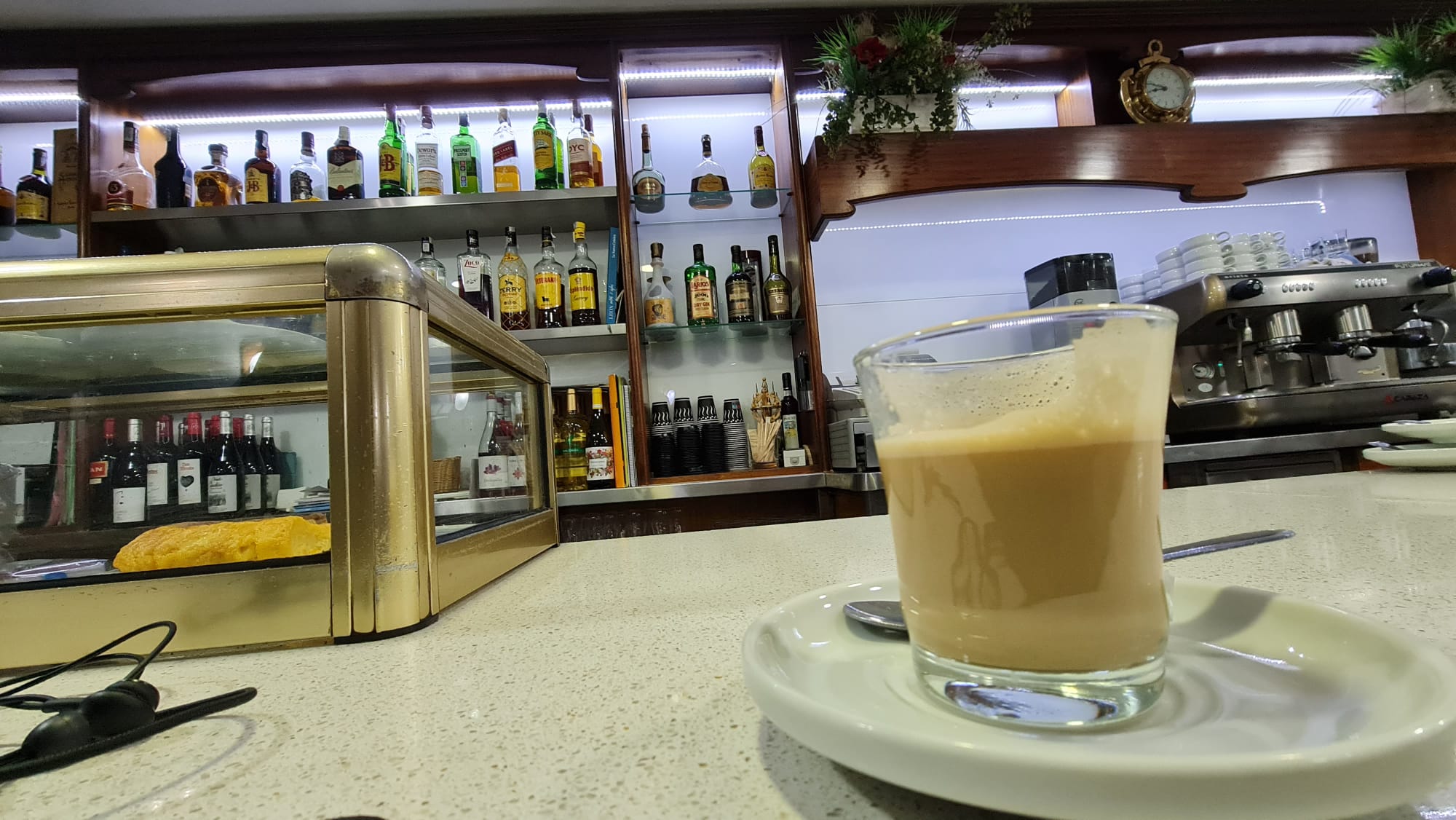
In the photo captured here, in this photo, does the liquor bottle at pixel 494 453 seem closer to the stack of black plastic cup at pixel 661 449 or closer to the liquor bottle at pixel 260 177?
the stack of black plastic cup at pixel 661 449

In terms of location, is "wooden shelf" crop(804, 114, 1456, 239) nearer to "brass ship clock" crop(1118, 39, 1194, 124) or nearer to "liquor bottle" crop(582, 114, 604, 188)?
"brass ship clock" crop(1118, 39, 1194, 124)

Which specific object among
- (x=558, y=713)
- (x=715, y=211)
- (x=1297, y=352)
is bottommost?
(x=558, y=713)

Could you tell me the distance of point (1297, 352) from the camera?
1.81 metres

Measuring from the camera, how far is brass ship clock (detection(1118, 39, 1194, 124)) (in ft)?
6.77

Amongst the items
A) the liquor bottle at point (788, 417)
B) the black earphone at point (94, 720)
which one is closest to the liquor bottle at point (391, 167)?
the liquor bottle at point (788, 417)

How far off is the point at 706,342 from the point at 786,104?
0.77 metres

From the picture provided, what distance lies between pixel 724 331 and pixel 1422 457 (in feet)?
5.10

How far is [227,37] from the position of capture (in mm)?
1882

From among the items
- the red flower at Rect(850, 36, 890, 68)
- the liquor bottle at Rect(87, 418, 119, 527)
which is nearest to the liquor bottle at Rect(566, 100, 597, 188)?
the red flower at Rect(850, 36, 890, 68)

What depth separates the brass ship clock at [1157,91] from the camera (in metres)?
2.06

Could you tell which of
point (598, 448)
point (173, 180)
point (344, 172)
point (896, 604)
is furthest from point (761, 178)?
point (896, 604)

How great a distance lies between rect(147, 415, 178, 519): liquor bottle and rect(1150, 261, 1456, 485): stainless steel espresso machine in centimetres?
202

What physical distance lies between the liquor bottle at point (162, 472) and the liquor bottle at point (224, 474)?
26 millimetres

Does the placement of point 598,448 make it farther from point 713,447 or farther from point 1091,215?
point 1091,215
